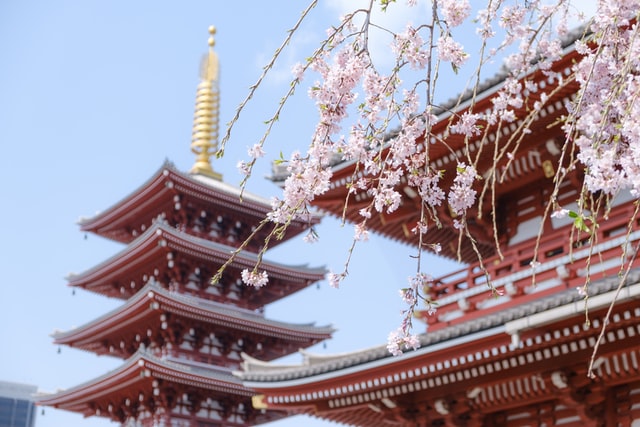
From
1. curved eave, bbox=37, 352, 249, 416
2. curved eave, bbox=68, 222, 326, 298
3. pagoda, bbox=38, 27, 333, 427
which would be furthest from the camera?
curved eave, bbox=68, 222, 326, 298

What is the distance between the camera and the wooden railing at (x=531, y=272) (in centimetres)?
879

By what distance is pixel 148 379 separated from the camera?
21578mm

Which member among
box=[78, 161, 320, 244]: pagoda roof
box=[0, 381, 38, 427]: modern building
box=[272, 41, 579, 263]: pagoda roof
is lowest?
box=[272, 41, 579, 263]: pagoda roof

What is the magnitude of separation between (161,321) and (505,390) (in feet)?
47.8

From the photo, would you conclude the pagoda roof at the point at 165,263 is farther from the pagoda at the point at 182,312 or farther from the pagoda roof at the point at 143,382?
the pagoda roof at the point at 143,382

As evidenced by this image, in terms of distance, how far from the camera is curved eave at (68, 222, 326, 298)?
73.0 ft

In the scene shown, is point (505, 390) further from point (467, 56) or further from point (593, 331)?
point (467, 56)

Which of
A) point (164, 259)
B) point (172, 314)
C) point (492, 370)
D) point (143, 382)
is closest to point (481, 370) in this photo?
point (492, 370)

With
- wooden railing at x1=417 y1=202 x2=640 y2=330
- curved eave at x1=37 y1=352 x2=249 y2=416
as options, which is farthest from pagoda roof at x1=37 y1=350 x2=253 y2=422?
wooden railing at x1=417 y1=202 x2=640 y2=330

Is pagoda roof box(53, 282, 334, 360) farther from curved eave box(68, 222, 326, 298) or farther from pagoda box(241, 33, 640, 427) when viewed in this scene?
pagoda box(241, 33, 640, 427)

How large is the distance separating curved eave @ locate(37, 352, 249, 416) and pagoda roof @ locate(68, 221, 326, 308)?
9.60 feet

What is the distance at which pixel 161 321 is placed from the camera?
22453 mm

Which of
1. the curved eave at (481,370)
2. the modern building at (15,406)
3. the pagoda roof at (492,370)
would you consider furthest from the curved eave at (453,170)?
the modern building at (15,406)

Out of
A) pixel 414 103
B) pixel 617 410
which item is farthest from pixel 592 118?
pixel 617 410
